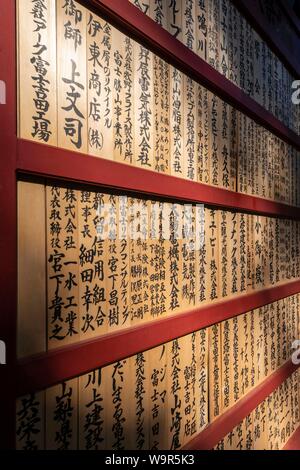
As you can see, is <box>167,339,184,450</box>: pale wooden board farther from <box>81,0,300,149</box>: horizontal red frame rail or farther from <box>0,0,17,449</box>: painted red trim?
<box>81,0,300,149</box>: horizontal red frame rail

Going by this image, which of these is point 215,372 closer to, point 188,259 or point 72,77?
point 188,259

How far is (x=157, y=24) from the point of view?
1.42m

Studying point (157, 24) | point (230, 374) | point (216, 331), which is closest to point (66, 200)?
point (157, 24)

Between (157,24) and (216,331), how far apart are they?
124 cm

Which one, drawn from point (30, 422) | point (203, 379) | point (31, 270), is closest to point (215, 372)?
point (203, 379)

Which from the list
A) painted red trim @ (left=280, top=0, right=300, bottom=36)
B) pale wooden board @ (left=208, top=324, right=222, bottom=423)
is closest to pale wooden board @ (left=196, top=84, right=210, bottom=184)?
pale wooden board @ (left=208, top=324, right=222, bottom=423)

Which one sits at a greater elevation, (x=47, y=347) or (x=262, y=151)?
(x=262, y=151)

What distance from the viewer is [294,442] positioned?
8.79ft

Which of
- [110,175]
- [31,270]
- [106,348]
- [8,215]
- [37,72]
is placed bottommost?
[106,348]

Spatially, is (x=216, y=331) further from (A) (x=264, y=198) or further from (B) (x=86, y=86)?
(B) (x=86, y=86)

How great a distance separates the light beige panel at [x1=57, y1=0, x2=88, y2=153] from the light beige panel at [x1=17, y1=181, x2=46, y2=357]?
18 cm

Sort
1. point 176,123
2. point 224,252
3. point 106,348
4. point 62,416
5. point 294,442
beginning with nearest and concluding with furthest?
point 62,416, point 106,348, point 176,123, point 224,252, point 294,442

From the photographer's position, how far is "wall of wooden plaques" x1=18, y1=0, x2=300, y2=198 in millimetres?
1034

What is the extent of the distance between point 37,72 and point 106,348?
764 millimetres
